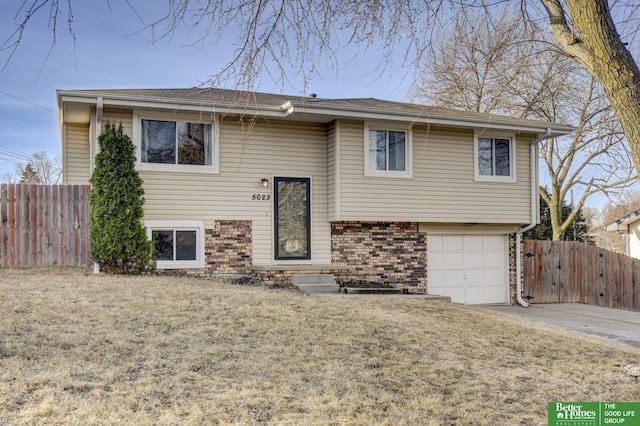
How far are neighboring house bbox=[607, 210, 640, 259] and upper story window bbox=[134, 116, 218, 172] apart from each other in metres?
15.0

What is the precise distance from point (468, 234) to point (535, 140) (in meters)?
2.90

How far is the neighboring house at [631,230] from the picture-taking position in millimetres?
20047

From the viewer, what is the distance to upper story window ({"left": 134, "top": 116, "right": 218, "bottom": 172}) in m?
12.1

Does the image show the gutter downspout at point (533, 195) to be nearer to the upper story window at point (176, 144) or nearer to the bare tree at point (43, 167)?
the upper story window at point (176, 144)

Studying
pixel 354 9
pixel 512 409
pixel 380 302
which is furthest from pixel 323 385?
pixel 380 302

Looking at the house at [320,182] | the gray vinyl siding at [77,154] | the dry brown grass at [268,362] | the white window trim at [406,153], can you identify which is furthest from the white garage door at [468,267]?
the gray vinyl siding at [77,154]

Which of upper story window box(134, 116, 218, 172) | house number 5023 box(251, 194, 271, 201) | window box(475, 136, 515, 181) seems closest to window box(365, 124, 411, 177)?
window box(475, 136, 515, 181)

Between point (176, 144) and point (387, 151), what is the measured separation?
466 centimetres

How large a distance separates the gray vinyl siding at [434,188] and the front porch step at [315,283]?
53.9 inches

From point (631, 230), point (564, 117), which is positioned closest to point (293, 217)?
point (564, 117)

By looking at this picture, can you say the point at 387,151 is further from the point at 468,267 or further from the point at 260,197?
the point at 468,267

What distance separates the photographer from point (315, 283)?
12.3m

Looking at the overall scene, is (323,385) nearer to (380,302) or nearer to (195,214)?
(380,302)

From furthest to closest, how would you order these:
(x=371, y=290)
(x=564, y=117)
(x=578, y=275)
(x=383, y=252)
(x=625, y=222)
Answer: (x=564, y=117)
(x=625, y=222)
(x=578, y=275)
(x=383, y=252)
(x=371, y=290)
